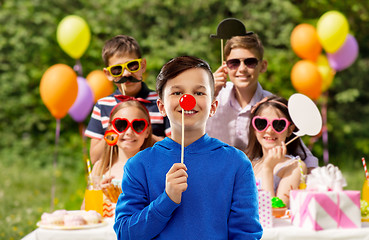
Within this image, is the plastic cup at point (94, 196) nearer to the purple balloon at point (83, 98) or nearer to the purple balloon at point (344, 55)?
the purple balloon at point (83, 98)

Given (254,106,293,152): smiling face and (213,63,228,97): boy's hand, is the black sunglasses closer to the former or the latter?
(213,63,228,97): boy's hand

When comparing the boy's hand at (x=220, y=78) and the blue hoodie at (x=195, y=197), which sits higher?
the boy's hand at (x=220, y=78)

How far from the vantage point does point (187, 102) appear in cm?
146

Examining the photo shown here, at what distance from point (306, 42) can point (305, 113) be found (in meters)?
4.61

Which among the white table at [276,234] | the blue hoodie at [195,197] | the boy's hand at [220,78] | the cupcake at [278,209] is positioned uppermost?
the boy's hand at [220,78]

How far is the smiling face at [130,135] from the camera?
9.00ft

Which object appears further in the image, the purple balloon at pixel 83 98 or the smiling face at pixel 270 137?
the purple balloon at pixel 83 98

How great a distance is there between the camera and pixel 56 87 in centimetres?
550

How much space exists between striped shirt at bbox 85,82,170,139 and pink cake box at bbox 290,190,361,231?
1131 millimetres

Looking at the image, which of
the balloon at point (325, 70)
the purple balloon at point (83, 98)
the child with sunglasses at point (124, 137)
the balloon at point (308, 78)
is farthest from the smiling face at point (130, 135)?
the balloon at point (325, 70)

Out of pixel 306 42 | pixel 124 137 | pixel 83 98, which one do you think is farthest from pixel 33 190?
pixel 124 137

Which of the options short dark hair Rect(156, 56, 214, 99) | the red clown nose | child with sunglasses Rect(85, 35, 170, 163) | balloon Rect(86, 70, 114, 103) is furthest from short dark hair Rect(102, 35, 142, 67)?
balloon Rect(86, 70, 114, 103)

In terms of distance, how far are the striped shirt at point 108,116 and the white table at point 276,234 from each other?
999mm

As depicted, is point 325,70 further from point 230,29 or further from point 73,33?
point 230,29
